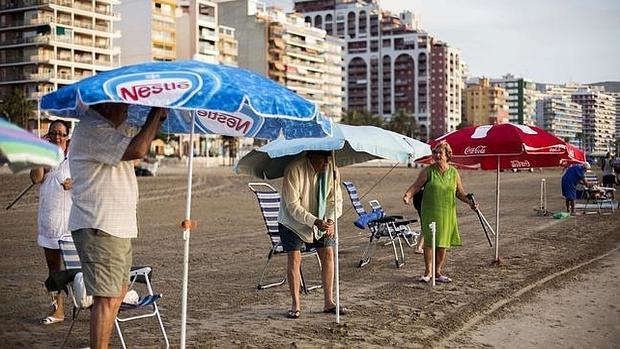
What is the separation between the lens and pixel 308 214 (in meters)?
6.69

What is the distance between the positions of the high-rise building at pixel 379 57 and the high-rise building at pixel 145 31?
255 ft

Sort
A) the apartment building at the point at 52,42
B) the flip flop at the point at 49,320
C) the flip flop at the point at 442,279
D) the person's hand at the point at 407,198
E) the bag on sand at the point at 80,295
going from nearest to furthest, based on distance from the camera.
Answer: the bag on sand at the point at 80,295
the flip flop at the point at 49,320
the person's hand at the point at 407,198
the flip flop at the point at 442,279
the apartment building at the point at 52,42

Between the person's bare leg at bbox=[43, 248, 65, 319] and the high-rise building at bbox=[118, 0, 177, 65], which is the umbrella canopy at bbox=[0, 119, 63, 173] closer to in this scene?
the person's bare leg at bbox=[43, 248, 65, 319]

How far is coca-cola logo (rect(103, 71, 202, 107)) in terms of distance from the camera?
13.9 ft

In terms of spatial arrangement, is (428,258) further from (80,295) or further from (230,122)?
(80,295)

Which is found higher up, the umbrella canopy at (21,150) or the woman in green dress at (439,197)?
the umbrella canopy at (21,150)

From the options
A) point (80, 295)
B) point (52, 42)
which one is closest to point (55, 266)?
point (80, 295)

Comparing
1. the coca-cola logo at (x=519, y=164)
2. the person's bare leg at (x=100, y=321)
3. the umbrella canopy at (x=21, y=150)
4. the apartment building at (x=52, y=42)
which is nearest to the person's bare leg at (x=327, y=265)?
the person's bare leg at (x=100, y=321)

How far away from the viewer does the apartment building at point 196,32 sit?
9700 cm

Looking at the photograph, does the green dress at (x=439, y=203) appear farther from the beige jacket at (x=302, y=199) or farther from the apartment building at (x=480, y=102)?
the apartment building at (x=480, y=102)

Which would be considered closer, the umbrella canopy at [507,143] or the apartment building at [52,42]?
the umbrella canopy at [507,143]

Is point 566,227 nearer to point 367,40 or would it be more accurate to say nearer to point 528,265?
point 528,265

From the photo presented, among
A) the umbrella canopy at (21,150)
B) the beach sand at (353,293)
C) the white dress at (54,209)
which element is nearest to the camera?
the umbrella canopy at (21,150)

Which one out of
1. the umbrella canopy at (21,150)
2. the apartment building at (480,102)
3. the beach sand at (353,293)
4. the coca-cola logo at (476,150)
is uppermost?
the apartment building at (480,102)
